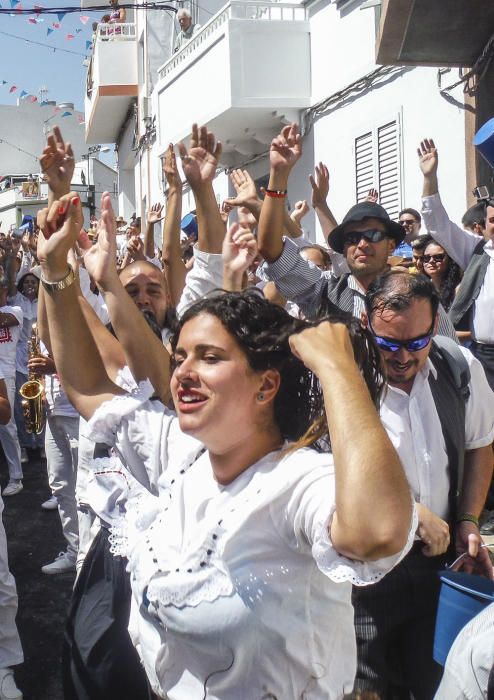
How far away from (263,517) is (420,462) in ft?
3.61

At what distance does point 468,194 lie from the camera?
25.9 ft

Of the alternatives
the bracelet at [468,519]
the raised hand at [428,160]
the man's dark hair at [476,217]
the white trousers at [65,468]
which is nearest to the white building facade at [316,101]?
the man's dark hair at [476,217]

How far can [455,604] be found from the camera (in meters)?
2.27

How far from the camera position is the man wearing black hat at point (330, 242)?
3.50 metres

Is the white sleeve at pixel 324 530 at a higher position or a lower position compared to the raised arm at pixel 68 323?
lower

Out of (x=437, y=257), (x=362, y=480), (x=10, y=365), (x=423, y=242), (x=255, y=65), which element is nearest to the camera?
(x=362, y=480)

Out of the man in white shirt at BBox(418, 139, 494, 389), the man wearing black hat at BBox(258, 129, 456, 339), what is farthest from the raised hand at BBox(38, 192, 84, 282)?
the man in white shirt at BBox(418, 139, 494, 389)

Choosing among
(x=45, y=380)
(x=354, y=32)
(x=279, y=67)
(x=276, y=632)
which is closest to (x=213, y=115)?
(x=279, y=67)

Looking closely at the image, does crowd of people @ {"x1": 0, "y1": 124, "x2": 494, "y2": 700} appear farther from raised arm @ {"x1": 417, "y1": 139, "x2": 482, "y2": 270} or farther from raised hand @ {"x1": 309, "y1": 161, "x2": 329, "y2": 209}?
raised arm @ {"x1": 417, "y1": 139, "x2": 482, "y2": 270}

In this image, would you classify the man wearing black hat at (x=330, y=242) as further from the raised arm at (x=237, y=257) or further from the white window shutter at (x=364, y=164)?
the white window shutter at (x=364, y=164)

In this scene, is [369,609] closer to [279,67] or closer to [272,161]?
[272,161]

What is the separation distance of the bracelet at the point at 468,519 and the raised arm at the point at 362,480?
1.37 m

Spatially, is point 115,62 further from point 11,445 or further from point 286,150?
point 286,150

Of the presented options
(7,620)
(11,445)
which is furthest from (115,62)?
(7,620)
